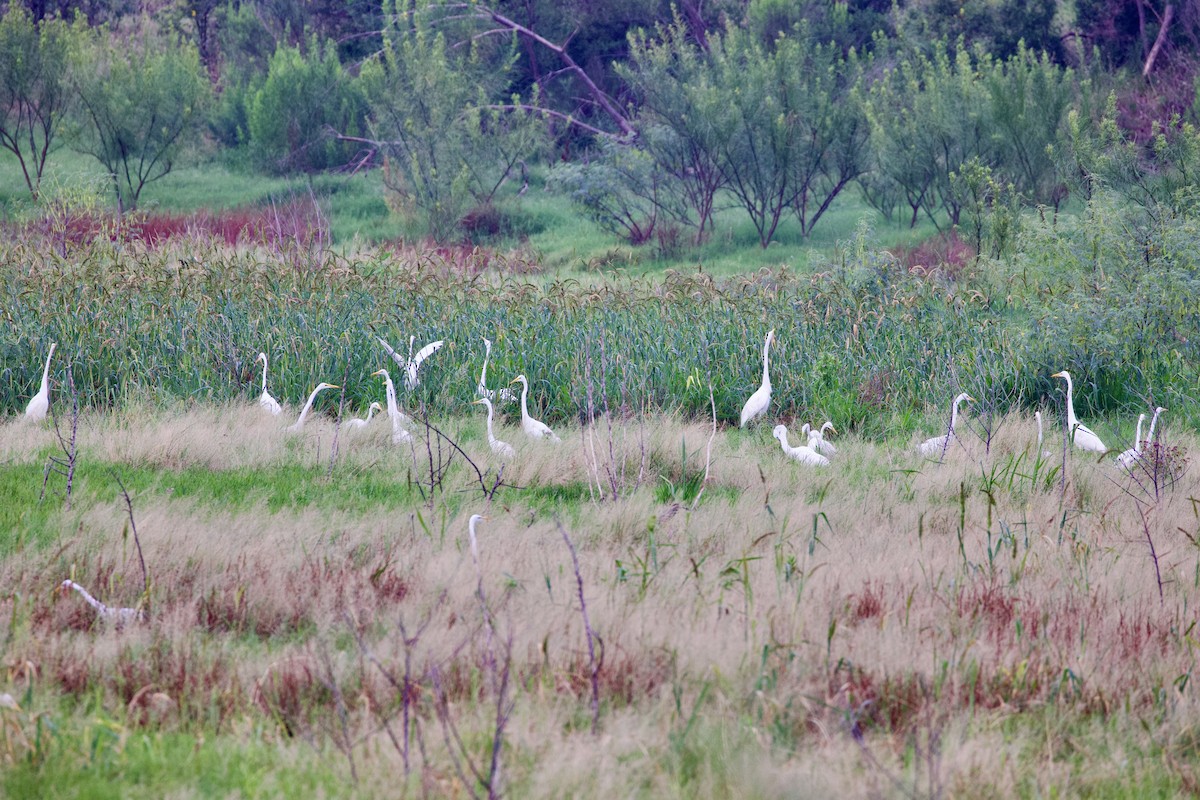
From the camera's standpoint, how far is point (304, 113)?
99.2 ft

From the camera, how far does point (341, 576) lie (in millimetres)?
4363

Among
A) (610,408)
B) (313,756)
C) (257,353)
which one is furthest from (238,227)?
(313,756)

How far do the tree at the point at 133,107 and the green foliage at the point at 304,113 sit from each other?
2777 mm

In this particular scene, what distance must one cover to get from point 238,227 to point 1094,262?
17.0 metres

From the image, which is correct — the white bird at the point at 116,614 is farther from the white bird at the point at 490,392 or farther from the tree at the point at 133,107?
the tree at the point at 133,107

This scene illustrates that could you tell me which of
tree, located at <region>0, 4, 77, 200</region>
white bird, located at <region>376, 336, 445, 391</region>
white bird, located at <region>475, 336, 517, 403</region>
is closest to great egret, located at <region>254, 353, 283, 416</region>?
white bird, located at <region>376, 336, 445, 391</region>

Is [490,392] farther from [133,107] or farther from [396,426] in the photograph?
[133,107]

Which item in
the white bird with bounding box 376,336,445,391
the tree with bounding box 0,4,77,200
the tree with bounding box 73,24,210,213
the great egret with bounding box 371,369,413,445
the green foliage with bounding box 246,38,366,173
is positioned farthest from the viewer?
the green foliage with bounding box 246,38,366,173

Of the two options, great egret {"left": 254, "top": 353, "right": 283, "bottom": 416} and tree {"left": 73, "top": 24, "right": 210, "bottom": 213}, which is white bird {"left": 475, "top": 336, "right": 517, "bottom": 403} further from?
tree {"left": 73, "top": 24, "right": 210, "bottom": 213}

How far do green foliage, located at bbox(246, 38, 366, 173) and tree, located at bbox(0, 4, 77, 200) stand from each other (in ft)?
16.9

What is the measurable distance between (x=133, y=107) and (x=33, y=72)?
255 centimetres

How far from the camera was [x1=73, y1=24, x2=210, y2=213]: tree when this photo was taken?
81.7ft

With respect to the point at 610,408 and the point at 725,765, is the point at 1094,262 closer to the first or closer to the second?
the point at 610,408

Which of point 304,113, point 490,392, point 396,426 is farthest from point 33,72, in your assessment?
point 396,426
